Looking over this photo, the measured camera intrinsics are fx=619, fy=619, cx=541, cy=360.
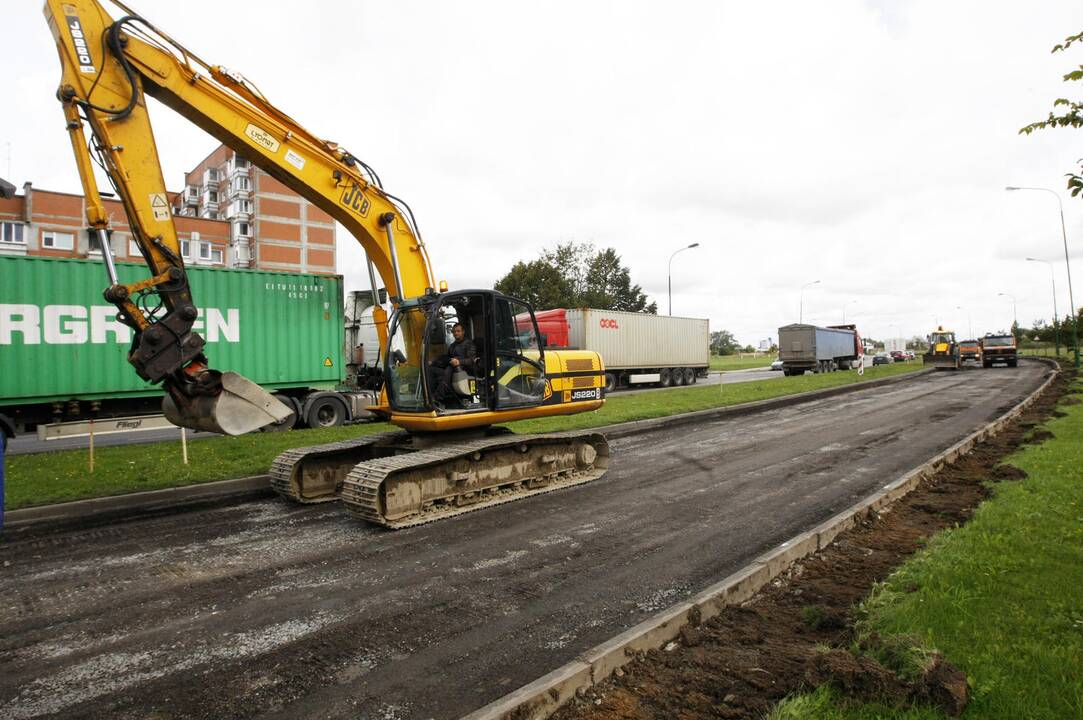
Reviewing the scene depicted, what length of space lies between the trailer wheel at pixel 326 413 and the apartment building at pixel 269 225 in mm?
48668

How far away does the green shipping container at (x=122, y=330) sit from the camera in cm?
1180

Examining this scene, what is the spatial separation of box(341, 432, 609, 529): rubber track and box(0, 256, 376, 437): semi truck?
591 cm

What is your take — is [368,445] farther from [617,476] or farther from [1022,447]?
[1022,447]

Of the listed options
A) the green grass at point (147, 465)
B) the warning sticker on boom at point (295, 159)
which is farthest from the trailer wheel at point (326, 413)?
the warning sticker on boom at point (295, 159)

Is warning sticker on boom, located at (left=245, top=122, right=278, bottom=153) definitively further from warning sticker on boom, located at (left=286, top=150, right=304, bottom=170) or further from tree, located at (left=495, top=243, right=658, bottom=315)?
tree, located at (left=495, top=243, right=658, bottom=315)

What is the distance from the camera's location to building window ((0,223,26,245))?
157ft

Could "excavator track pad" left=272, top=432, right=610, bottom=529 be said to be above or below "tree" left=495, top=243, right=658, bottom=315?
below

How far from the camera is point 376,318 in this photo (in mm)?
8258

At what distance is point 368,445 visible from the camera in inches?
327

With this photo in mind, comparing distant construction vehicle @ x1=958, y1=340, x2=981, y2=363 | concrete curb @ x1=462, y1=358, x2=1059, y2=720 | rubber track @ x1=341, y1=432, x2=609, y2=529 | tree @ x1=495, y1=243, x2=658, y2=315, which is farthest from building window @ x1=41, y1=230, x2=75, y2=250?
distant construction vehicle @ x1=958, y1=340, x2=981, y2=363

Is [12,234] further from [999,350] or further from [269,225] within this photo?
[999,350]

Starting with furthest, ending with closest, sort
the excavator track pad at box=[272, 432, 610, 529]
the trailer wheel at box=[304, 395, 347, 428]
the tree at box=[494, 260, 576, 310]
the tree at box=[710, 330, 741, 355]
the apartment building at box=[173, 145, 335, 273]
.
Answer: the tree at box=[710, 330, 741, 355] → the apartment building at box=[173, 145, 335, 273] → the tree at box=[494, 260, 576, 310] → the trailer wheel at box=[304, 395, 347, 428] → the excavator track pad at box=[272, 432, 610, 529]

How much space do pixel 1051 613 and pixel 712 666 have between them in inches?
87.8

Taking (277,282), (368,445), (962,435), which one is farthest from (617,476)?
(277,282)
